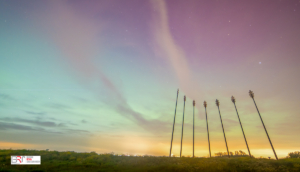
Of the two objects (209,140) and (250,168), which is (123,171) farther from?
(209,140)

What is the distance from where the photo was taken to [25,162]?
2797cm

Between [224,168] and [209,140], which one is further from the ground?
[209,140]

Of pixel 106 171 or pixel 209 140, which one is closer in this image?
pixel 106 171

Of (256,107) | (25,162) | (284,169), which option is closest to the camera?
(284,169)

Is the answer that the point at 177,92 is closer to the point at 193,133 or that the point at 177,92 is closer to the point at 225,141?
the point at 193,133

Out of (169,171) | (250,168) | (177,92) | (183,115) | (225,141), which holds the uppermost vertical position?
(177,92)

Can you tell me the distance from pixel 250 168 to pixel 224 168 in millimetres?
4201

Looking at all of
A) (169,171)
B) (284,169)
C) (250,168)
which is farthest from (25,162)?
(284,169)

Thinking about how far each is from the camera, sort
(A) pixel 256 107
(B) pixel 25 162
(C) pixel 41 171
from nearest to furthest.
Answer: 1. (C) pixel 41 171
2. (B) pixel 25 162
3. (A) pixel 256 107

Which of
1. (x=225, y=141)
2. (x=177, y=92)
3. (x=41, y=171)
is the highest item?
(x=177, y=92)

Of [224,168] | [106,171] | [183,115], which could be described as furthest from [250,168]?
[183,115]

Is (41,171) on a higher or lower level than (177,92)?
lower

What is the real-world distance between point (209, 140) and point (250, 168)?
40256 mm

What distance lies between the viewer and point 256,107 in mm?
51750
